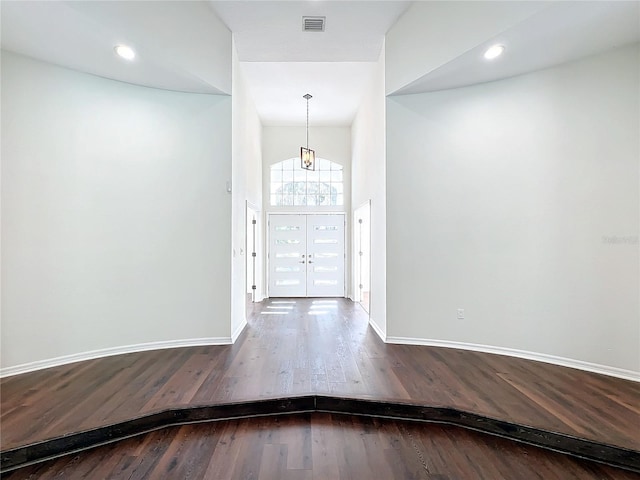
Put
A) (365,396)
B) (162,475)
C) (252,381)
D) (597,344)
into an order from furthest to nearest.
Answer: (597,344) < (252,381) < (365,396) < (162,475)

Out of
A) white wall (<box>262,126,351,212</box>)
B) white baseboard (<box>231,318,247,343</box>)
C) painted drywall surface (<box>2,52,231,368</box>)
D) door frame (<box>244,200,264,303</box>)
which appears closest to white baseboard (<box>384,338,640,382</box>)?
white baseboard (<box>231,318,247,343</box>)

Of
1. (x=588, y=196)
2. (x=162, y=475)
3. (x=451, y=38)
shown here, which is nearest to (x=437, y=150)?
(x=451, y=38)

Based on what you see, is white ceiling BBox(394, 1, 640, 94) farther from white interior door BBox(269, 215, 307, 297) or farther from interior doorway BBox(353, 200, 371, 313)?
white interior door BBox(269, 215, 307, 297)

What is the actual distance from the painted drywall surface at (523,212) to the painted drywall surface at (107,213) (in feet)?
7.38

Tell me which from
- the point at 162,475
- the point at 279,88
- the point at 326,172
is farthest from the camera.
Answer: the point at 326,172

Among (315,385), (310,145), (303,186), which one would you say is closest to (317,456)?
(315,385)

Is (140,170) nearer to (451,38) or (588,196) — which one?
(451,38)

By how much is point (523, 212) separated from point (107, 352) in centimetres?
479

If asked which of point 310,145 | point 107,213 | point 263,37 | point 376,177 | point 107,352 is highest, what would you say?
point 263,37

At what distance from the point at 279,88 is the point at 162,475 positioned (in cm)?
541

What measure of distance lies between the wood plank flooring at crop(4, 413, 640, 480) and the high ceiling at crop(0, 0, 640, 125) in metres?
3.22

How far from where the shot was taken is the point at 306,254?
25.7ft

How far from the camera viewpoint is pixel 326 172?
25.8 ft

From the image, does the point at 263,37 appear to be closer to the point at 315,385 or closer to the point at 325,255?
the point at 315,385
